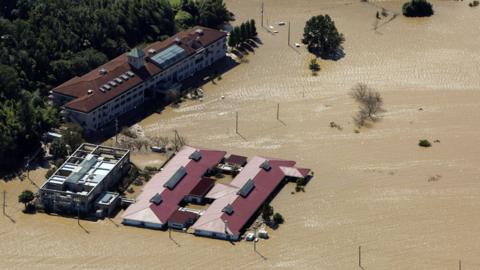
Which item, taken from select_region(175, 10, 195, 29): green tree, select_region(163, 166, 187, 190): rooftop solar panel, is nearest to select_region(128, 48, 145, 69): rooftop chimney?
select_region(163, 166, 187, 190): rooftop solar panel

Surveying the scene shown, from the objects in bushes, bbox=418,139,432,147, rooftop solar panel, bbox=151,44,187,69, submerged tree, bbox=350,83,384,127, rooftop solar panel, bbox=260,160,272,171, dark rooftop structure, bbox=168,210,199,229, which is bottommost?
submerged tree, bbox=350,83,384,127

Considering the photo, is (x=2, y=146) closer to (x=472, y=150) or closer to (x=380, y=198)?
(x=380, y=198)

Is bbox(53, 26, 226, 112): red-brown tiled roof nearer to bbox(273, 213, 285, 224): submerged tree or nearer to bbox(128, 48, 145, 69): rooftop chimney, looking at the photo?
bbox(128, 48, 145, 69): rooftop chimney

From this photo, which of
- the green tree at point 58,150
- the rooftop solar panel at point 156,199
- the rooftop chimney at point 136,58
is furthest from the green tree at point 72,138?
the rooftop chimney at point 136,58

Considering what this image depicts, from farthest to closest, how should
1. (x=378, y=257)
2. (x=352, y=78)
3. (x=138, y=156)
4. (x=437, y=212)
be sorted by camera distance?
(x=352, y=78) → (x=138, y=156) → (x=437, y=212) → (x=378, y=257)

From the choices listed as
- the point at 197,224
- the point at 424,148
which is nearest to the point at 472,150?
the point at 424,148

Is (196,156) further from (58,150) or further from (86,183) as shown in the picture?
(58,150)

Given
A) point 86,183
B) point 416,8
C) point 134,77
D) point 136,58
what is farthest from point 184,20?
point 86,183
